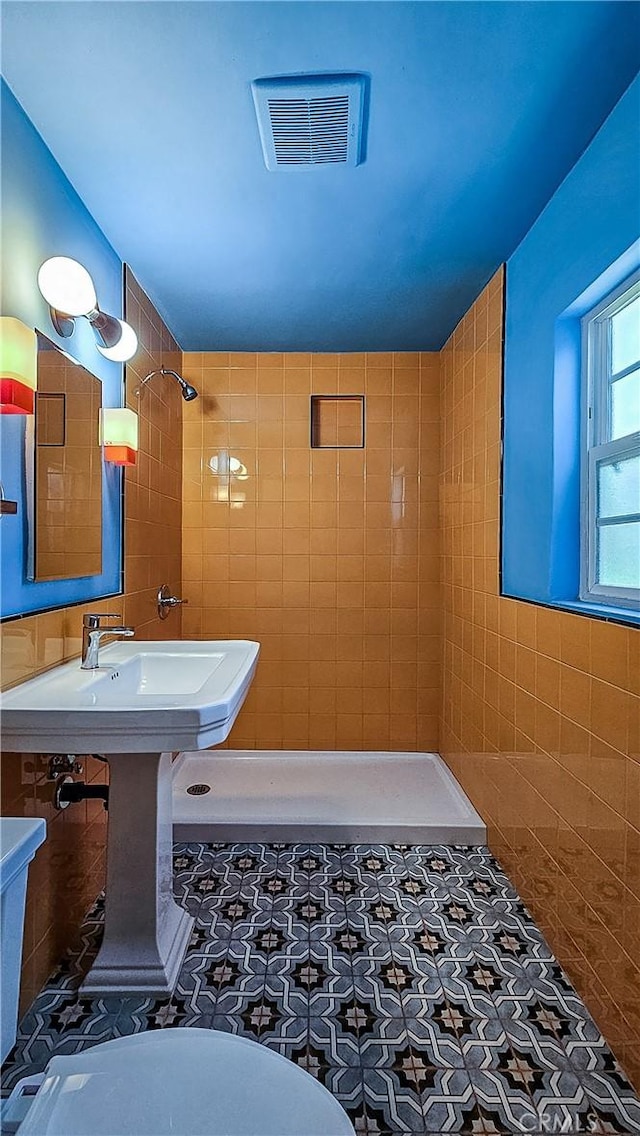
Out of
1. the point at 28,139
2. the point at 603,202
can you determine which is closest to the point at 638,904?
the point at 603,202

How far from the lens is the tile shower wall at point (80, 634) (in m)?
1.55

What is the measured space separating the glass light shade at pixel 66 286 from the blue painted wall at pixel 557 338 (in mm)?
1350

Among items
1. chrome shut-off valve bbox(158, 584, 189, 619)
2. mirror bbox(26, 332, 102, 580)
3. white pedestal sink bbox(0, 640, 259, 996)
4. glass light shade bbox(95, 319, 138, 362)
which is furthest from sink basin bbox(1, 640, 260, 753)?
chrome shut-off valve bbox(158, 584, 189, 619)

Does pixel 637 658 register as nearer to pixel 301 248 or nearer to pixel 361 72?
pixel 361 72

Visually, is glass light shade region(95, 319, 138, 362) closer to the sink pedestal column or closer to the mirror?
the mirror

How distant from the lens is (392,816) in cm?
252

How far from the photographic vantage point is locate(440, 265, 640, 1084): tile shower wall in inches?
55.7

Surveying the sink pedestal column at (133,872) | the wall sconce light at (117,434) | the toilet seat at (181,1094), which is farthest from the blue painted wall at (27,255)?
the toilet seat at (181,1094)

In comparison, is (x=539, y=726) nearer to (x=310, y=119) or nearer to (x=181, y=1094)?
(x=181, y=1094)

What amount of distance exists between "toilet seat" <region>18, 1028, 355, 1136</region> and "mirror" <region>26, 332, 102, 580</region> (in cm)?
108

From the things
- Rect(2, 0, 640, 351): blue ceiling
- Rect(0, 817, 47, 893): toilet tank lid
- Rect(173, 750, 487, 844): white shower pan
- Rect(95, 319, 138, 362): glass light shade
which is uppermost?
Rect(2, 0, 640, 351): blue ceiling

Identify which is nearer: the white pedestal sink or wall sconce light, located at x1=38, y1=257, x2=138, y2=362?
the white pedestal sink

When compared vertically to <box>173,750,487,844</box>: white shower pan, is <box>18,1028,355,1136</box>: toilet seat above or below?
above

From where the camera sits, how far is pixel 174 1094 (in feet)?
2.73
